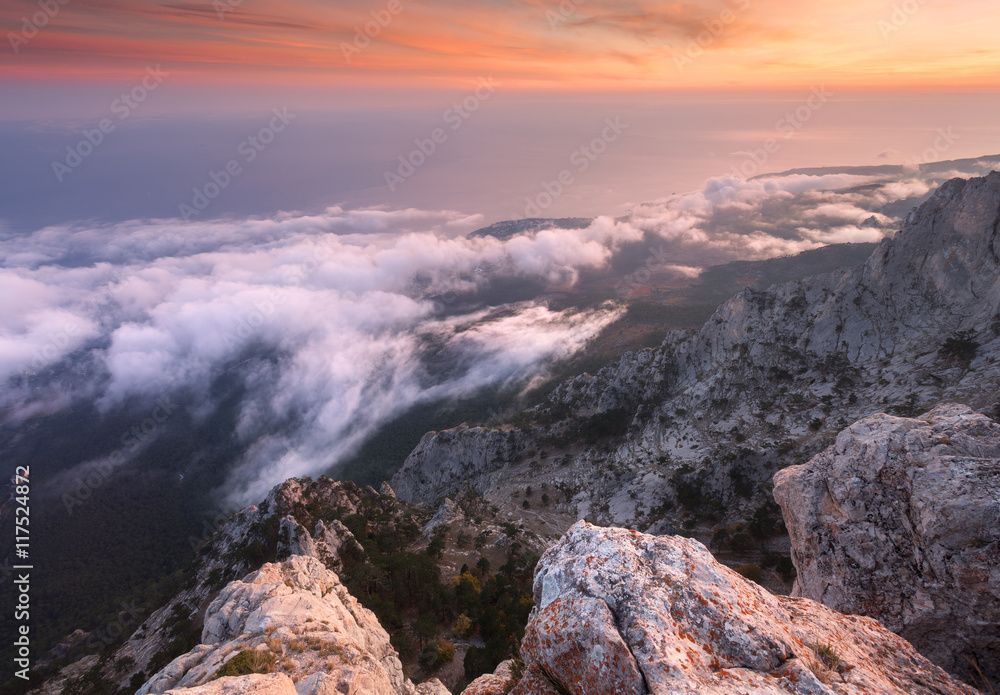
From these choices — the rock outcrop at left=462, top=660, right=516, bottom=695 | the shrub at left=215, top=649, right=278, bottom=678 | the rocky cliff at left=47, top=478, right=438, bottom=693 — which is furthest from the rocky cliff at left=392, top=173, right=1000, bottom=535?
the shrub at left=215, top=649, right=278, bottom=678

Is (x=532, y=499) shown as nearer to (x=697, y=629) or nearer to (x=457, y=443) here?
(x=457, y=443)

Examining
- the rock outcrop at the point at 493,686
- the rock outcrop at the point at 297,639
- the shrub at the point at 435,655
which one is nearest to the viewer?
the rock outcrop at the point at 493,686

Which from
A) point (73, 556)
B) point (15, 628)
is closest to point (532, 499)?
point (15, 628)

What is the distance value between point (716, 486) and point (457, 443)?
68421mm

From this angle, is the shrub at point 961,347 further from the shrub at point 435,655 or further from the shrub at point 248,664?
the shrub at point 248,664

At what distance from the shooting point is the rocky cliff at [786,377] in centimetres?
5150

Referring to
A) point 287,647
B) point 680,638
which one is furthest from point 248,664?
point 680,638

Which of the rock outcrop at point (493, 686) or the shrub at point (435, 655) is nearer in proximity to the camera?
the rock outcrop at point (493, 686)

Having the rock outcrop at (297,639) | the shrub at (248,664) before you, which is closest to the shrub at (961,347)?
the rock outcrop at (297,639)

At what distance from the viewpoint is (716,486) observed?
62.1 m

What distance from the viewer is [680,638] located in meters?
9.63

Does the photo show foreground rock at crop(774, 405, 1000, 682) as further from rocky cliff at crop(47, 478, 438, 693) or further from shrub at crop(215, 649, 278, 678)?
rocky cliff at crop(47, 478, 438, 693)

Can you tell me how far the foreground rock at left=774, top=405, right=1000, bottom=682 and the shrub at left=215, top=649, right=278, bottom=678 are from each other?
27.1 meters

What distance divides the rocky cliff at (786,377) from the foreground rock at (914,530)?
30.8 m
